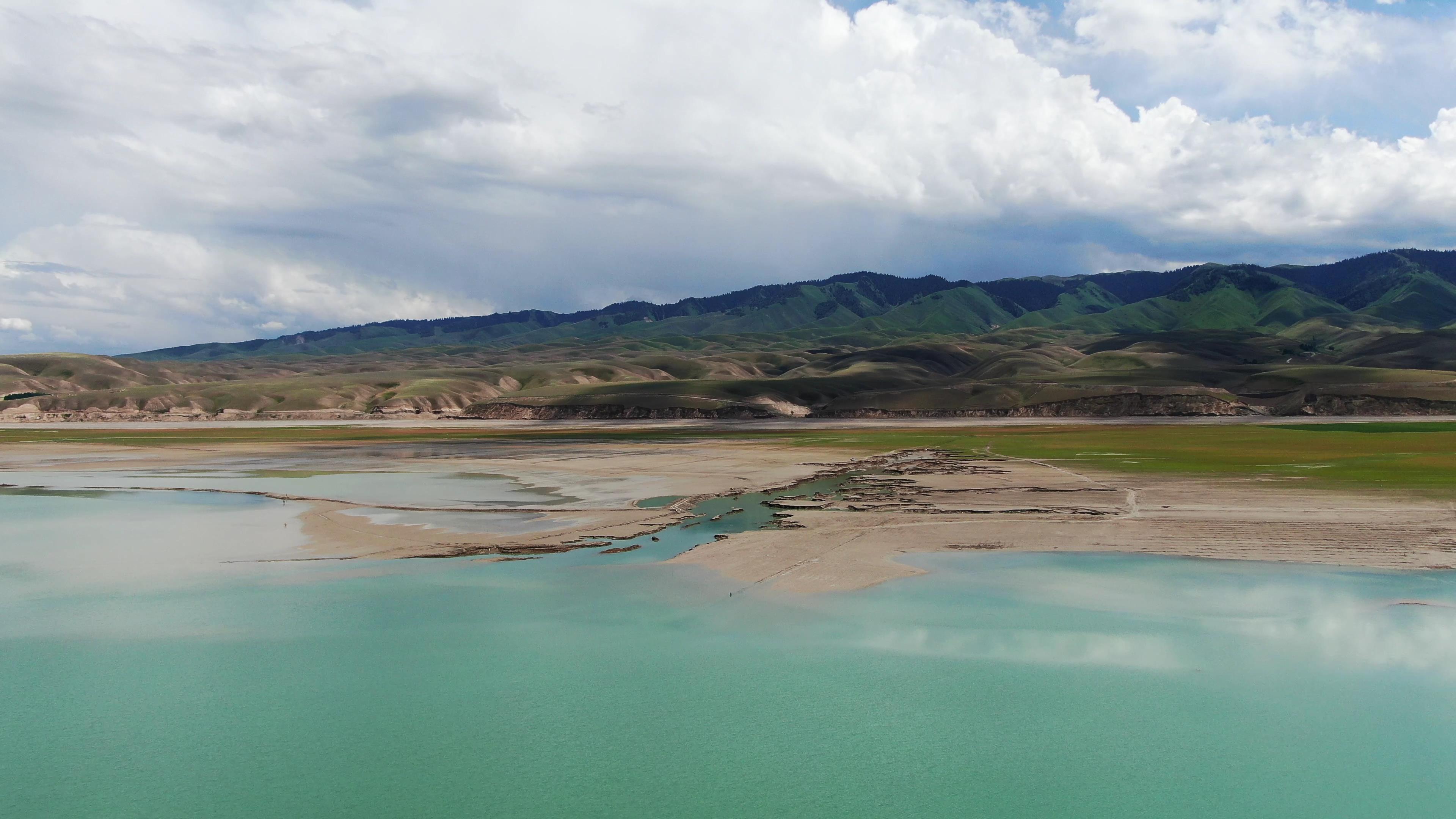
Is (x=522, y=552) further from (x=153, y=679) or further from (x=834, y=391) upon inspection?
(x=834, y=391)

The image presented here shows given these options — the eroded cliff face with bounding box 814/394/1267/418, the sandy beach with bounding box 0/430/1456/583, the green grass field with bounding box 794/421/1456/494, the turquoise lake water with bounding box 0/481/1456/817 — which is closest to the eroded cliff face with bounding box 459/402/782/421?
the eroded cliff face with bounding box 814/394/1267/418

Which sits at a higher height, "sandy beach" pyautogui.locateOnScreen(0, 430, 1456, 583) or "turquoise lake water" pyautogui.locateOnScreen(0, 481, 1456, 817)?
"sandy beach" pyautogui.locateOnScreen(0, 430, 1456, 583)

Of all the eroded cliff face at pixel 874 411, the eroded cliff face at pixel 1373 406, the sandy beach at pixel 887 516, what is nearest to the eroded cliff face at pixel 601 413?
the eroded cliff face at pixel 874 411

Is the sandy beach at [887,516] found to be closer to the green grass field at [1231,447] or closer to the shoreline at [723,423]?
the green grass field at [1231,447]

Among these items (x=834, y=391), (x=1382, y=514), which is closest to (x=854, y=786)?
(x=1382, y=514)

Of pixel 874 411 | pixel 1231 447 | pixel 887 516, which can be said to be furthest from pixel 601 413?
pixel 887 516

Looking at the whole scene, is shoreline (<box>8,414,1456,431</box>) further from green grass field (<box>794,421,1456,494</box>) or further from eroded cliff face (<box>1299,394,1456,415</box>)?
green grass field (<box>794,421,1456,494</box>)

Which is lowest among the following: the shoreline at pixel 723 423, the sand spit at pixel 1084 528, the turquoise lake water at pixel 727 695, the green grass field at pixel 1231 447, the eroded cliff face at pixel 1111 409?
the turquoise lake water at pixel 727 695
